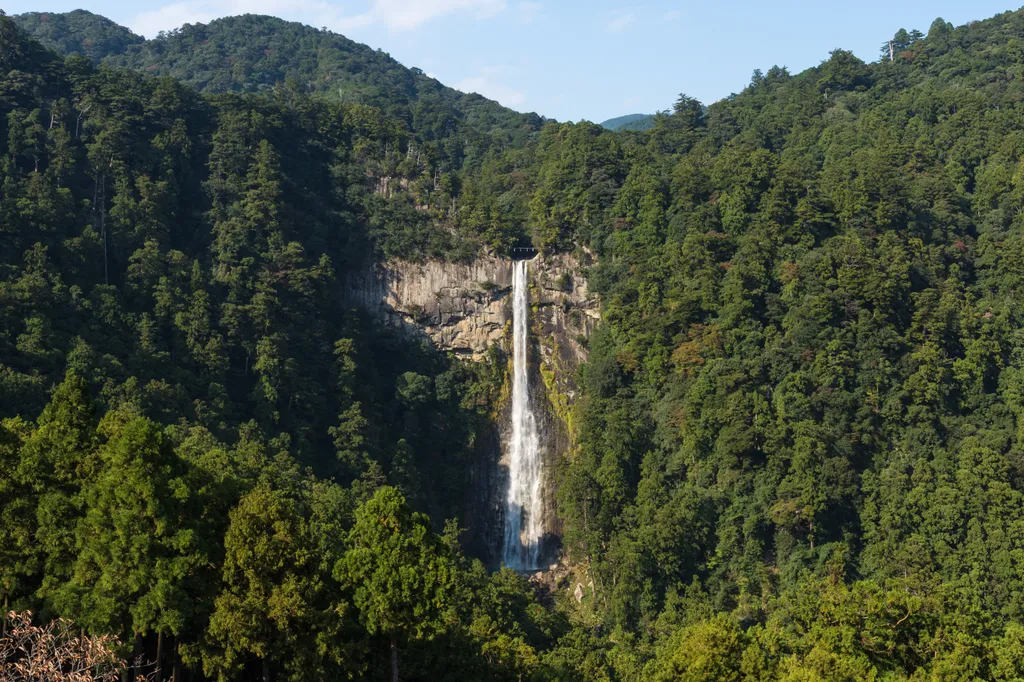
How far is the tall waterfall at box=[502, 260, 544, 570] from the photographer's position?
184 ft

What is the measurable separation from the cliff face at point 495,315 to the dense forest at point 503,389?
117cm

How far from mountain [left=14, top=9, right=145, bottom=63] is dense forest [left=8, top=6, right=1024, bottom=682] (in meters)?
43.7

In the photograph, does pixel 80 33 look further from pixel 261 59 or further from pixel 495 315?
pixel 495 315

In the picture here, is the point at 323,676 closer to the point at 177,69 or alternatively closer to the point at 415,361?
the point at 415,361

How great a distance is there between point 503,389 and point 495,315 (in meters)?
3.82

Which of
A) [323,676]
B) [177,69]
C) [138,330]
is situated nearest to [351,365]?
[138,330]

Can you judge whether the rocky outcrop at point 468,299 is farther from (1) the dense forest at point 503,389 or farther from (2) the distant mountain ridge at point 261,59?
(2) the distant mountain ridge at point 261,59

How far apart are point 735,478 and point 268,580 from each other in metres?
26.8

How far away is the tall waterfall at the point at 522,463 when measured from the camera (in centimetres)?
5594

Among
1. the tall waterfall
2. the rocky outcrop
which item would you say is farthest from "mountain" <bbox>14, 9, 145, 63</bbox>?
the tall waterfall

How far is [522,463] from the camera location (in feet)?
189

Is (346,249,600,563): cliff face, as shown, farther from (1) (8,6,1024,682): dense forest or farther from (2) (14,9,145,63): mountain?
(2) (14,9,145,63): mountain

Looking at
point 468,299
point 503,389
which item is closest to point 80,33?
point 468,299

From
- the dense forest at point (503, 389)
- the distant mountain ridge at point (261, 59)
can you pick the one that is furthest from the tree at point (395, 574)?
the distant mountain ridge at point (261, 59)
